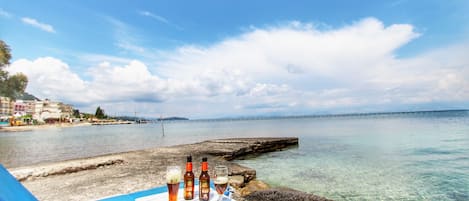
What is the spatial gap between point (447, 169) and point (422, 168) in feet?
2.64

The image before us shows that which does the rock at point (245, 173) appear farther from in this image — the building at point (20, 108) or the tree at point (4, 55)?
the building at point (20, 108)

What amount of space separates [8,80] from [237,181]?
42.3m

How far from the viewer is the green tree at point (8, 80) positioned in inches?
1161

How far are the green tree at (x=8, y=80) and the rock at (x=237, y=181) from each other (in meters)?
37.1

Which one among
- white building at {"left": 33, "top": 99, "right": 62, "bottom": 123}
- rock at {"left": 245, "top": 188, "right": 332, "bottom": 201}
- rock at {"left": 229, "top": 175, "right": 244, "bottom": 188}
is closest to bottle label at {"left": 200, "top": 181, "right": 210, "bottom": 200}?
rock at {"left": 245, "top": 188, "right": 332, "bottom": 201}

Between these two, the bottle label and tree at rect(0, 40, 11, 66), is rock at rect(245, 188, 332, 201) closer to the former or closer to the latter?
the bottle label

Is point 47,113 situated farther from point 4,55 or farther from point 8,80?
point 4,55

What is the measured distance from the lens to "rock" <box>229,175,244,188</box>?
17.5 ft

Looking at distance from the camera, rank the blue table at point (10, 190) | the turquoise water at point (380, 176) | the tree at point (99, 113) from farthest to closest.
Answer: the tree at point (99, 113)
the turquoise water at point (380, 176)
the blue table at point (10, 190)

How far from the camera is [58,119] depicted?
335 ft

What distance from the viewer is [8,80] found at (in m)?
32.9

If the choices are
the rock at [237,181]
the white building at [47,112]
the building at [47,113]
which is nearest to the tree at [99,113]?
the building at [47,113]

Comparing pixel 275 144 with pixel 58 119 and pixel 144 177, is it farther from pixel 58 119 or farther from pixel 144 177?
pixel 58 119

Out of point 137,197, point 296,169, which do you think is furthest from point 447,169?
point 137,197
